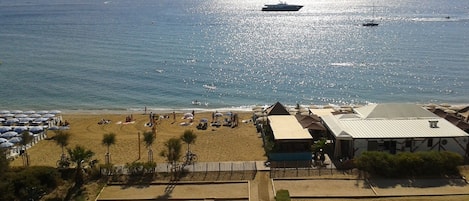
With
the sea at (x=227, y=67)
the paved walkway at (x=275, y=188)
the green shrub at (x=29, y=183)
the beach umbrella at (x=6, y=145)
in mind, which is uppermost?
the sea at (x=227, y=67)

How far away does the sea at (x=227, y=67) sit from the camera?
56469mm

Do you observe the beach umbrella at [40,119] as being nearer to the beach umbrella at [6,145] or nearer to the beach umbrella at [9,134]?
the beach umbrella at [9,134]

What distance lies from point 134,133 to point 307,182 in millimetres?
18122

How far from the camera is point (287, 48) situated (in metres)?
88.9

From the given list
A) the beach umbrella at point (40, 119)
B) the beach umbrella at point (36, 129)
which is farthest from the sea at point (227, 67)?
the beach umbrella at point (36, 129)

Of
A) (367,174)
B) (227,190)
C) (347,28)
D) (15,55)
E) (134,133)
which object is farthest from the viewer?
(347,28)

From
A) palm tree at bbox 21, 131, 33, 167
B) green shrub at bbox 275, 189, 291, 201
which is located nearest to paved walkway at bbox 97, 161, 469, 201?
green shrub at bbox 275, 189, 291, 201

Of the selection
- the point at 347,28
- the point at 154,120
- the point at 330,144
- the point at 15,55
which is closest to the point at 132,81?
the point at 154,120

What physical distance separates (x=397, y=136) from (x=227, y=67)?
43.5 m

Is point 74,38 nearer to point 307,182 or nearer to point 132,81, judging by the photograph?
point 132,81

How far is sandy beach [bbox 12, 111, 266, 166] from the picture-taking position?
107 feet

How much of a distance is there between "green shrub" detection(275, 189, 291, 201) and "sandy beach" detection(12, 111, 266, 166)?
7499 mm

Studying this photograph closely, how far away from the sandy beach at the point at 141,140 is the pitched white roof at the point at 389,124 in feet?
19.2

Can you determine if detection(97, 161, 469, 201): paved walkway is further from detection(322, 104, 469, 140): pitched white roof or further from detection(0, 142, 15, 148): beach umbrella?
detection(0, 142, 15, 148): beach umbrella
